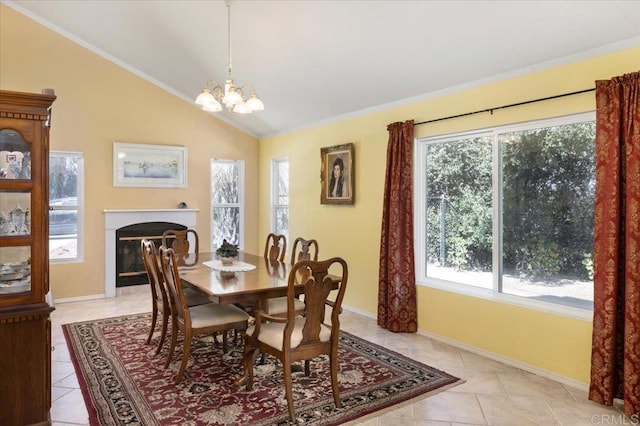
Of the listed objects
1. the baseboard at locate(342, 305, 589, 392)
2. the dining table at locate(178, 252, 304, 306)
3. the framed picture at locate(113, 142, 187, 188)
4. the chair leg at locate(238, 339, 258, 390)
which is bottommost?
the baseboard at locate(342, 305, 589, 392)

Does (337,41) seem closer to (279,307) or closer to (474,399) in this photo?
(279,307)

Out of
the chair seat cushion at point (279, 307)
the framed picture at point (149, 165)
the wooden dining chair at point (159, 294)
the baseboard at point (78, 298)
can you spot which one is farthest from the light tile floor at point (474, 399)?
the framed picture at point (149, 165)

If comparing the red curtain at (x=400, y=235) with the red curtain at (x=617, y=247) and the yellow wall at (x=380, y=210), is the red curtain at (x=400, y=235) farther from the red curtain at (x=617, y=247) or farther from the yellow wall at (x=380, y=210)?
the red curtain at (x=617, y=247)

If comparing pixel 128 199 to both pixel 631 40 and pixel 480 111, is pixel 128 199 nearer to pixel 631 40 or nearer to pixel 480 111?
pixel 480 111

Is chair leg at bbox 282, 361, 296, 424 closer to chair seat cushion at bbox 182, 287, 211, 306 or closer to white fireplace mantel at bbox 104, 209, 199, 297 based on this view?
chair seat cushion at bbox 182, 287, 211, 306

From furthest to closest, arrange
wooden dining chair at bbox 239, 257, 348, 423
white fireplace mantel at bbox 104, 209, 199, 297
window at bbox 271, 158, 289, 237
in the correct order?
window at bbox 271, 158, 289, 237 → white fireplace mantel at bbox 104, 209, 199, 297 → wooden dining chair at bbox 239, 257, 348, 423

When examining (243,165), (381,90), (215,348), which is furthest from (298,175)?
(215,348)

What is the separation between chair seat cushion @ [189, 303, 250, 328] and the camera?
312 cm

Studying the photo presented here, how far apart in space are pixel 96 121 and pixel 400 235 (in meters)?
4.46

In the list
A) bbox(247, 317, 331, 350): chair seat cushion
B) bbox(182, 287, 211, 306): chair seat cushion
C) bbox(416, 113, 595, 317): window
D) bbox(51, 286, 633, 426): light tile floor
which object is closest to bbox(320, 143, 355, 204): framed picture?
bbox(416, 113, 595, 317): window

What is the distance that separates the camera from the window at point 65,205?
5.57 metres

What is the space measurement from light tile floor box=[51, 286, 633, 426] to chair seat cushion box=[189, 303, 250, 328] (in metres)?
0.88

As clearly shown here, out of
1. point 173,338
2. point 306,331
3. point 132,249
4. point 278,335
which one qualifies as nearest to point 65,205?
point 132,249

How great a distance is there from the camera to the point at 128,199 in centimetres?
604
